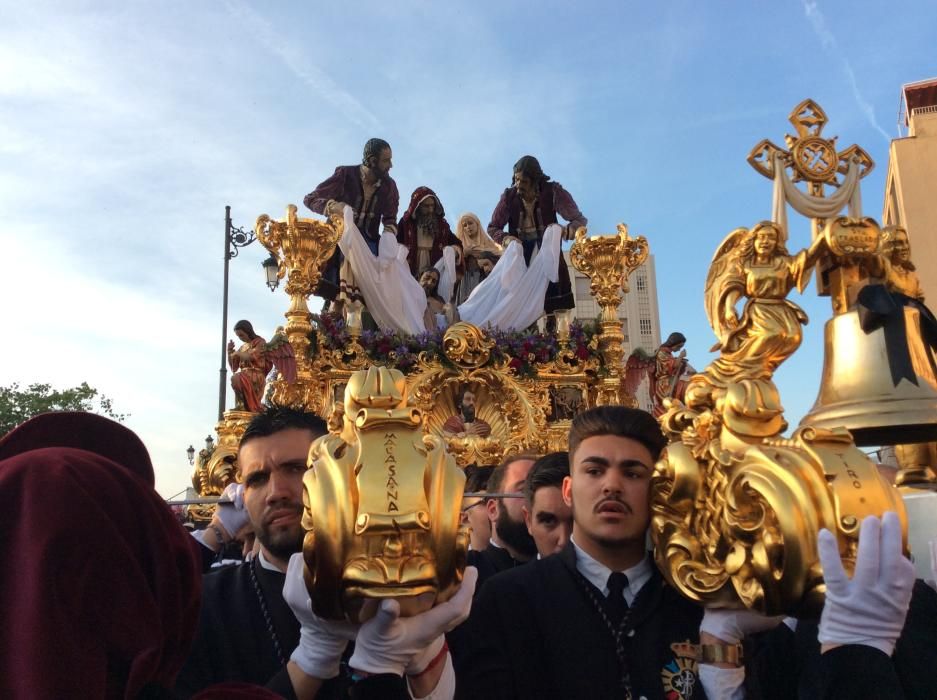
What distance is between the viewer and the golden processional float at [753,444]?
5.25 ft

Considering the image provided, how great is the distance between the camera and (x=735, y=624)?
75.9 inches

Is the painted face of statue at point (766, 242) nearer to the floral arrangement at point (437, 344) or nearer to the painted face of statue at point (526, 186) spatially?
the floral arrangement at point (437, 344)

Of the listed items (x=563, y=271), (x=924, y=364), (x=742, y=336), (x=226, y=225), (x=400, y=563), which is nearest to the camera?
(x=400, y=563)

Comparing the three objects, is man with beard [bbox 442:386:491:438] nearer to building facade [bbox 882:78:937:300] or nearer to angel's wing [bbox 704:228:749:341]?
angel's wing [bbox 704:228:749:341]

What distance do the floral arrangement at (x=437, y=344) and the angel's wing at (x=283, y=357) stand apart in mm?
246

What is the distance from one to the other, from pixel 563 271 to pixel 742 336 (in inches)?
356

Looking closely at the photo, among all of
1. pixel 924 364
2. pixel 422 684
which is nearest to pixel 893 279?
pixel 924 364

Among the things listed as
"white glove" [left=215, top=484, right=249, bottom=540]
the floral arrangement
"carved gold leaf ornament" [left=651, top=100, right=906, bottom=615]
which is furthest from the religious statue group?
"carved gold leaf ornament" [left=651, top=100, right=906, bottom=615]

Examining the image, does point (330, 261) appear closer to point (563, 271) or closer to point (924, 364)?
point (563, 271)

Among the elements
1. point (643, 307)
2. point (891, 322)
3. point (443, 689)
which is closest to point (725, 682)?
point (443, 689)

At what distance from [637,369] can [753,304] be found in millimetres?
7790

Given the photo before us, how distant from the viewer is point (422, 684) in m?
1.80

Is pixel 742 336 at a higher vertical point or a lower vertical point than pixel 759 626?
higher

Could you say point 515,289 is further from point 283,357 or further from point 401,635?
point 401,635
